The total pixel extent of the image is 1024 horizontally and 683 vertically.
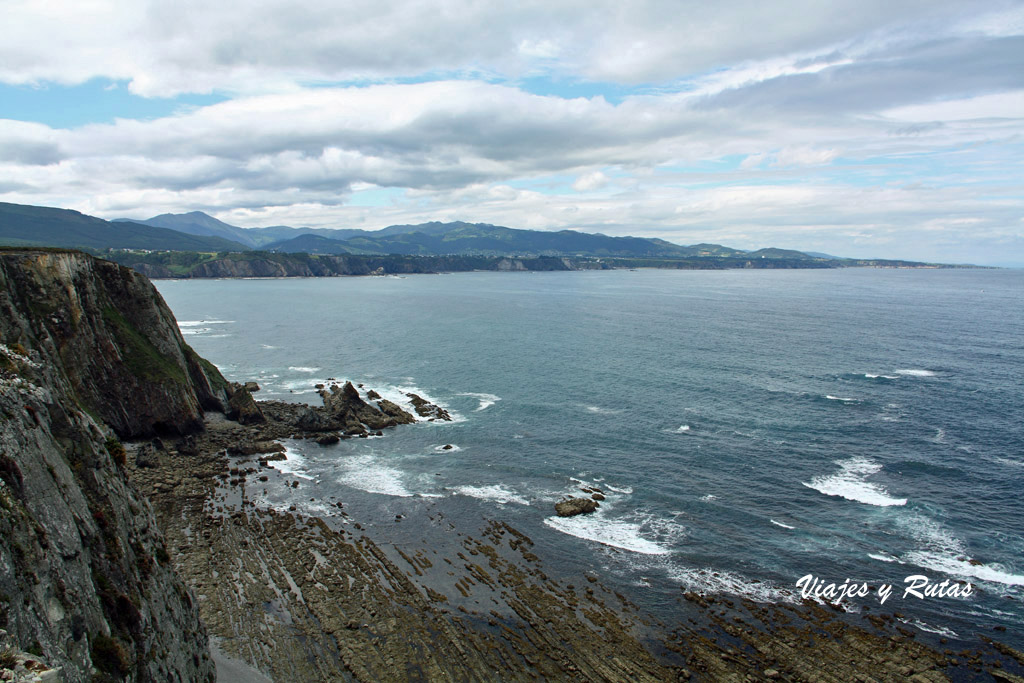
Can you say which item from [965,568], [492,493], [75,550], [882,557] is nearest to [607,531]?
[492,493]

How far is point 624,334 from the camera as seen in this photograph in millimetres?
139000

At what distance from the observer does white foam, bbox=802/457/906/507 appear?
166ft

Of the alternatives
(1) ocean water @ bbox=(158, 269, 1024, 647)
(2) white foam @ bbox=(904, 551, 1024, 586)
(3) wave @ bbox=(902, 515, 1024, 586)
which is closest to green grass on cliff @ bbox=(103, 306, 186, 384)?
(1) ocean water @ bbox=(158, 269, 1024, 647)

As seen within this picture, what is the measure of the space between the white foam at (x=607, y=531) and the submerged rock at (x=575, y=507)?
405 millimetres

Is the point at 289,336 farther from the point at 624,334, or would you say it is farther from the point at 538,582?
the point at 538,582

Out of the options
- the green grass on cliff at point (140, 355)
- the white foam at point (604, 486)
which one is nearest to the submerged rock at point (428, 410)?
the white foam at point (604, 486)

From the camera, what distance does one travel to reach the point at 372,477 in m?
57.9

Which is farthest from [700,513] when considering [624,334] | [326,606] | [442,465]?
[624,334]

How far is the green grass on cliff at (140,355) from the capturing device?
201ft

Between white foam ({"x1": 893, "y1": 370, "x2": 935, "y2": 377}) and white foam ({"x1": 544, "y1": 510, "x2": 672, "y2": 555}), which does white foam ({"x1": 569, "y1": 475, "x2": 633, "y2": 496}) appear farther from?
white foam ({"x1": 893, "y1": 370, "x2": 935, "y2": 377})

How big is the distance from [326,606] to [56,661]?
71.6ft

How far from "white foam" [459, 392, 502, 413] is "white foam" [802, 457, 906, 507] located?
140ft

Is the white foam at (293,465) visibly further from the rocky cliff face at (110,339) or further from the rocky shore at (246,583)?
the rocky cliff face at (110,339)

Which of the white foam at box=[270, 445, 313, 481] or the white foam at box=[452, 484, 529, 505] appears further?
the white foam at box=[270, 445, 313, 481]
